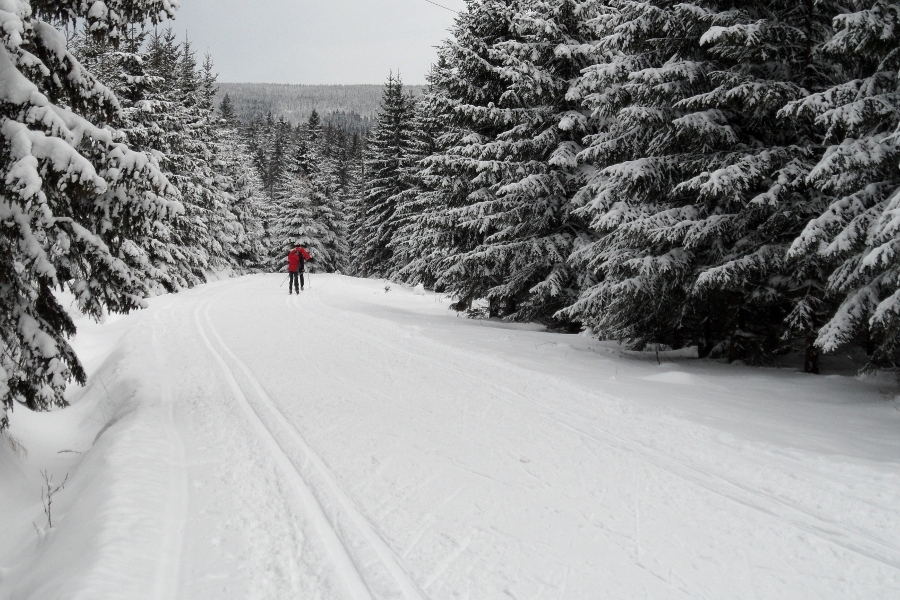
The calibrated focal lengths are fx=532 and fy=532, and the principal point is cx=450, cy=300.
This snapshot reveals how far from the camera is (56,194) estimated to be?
17.9 ft

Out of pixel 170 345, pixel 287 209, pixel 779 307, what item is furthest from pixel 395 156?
pixel 779 307

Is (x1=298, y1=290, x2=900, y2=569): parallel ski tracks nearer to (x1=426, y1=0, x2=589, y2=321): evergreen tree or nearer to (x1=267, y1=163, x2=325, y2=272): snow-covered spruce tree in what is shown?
(x1=426, y1=0, x2=589, y2=321): evergreen tree

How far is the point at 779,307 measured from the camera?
30.8ft

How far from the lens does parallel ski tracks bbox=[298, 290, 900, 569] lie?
348 centimetres

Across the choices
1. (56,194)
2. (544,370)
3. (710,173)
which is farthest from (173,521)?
(710,173)

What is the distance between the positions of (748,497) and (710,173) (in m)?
5.54

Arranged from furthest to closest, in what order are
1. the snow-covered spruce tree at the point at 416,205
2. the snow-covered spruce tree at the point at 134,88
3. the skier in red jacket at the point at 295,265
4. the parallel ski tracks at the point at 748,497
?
the snow-covered spruce tree at the point at 416,205
the skier in red jacket at the point at 295,265
the snow-covered spruce tree at the point at 134,88
the parallel ski tracks at the point at 748,497

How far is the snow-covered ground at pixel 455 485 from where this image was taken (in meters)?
3.16

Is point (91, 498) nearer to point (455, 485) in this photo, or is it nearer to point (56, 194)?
point (455, 485)

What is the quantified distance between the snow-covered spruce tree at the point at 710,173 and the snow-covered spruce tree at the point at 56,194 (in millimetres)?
7150

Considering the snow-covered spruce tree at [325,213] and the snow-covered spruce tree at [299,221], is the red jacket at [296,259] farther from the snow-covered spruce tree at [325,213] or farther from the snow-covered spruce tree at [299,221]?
the snow-covered spruce tree at [325,213]

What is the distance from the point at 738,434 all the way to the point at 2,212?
748 centimetres

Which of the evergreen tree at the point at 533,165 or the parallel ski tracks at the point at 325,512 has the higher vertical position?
the evergreen tree at the point at 533,165

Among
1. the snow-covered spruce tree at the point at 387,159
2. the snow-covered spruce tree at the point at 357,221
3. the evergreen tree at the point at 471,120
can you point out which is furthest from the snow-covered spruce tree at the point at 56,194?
the snow-covered spruce tree at the point at 357,221
